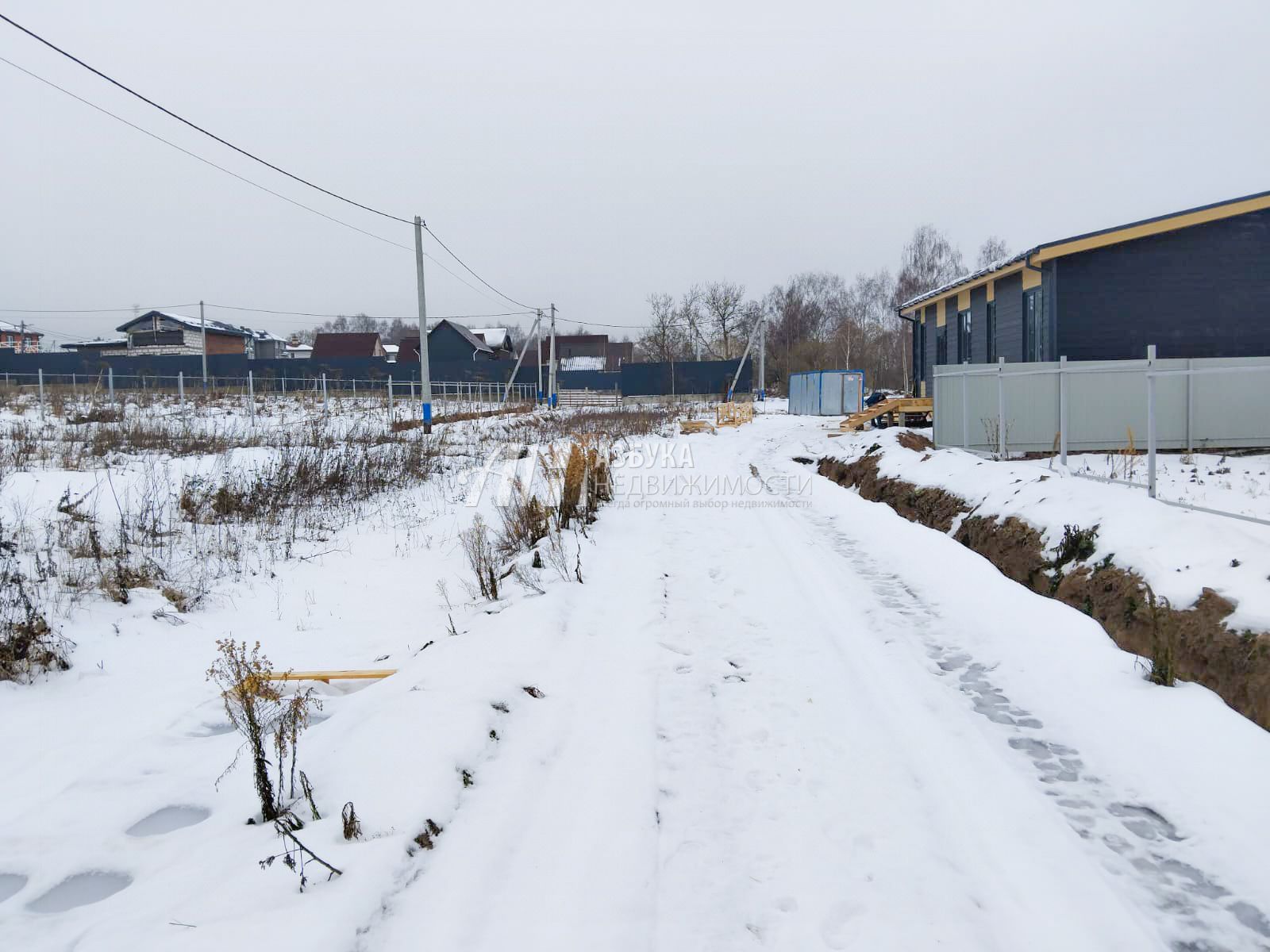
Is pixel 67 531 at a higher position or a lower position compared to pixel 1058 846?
higher

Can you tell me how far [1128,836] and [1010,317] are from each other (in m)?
17.3

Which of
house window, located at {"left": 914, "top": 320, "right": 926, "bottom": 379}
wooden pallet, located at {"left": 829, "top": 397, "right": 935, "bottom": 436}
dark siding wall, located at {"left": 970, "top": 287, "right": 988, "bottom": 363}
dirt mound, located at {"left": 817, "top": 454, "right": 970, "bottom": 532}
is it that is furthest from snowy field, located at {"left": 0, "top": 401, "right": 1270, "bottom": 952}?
house window, located at {"left": 914, "top": 320, "right": 926, "bottom": 379}

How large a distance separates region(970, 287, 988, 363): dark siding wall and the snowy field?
13.2 meters

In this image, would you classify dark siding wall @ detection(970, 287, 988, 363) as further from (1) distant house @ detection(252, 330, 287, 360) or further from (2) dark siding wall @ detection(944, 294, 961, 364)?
(1) distant house @ detection(252, 330, 287, 360)

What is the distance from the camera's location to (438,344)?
69.9m

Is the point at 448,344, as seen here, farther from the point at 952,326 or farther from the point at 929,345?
the point at 952,326

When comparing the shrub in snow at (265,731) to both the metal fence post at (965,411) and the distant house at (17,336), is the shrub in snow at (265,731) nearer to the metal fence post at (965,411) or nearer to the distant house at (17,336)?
the metal fence post at (965,411)

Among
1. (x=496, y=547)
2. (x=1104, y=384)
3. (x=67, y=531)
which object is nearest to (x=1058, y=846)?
(x=496, y=547)

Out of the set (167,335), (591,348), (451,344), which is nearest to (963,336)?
(451,344)

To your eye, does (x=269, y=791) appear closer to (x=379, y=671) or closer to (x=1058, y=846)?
(x=379, y=671)

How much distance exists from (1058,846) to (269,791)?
323 centimetres

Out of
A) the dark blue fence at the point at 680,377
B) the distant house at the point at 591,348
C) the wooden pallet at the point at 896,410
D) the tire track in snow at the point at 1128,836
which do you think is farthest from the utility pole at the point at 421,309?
the distant house at the point at 591,348

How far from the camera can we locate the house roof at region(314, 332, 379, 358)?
252 ft

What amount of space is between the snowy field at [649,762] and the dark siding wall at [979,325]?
13155mm
